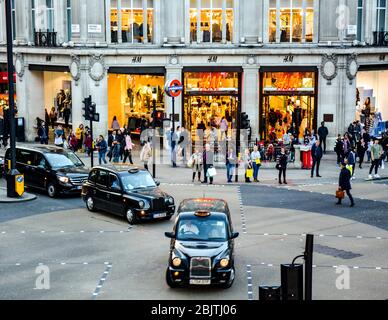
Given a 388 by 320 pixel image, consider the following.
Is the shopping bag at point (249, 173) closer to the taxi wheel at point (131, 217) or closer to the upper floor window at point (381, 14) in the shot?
the taxi wheel at point (131, 217)

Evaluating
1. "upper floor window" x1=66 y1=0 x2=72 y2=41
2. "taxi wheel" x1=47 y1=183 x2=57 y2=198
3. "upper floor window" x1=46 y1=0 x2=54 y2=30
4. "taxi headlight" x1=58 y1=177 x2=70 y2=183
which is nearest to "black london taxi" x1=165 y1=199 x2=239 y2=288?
"taxi headlight" x1=58 y1=177 x2=70 y2=183

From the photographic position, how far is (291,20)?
139 ft

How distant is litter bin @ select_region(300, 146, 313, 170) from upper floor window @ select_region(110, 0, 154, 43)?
12.3 meters

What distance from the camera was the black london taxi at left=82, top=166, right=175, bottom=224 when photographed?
2352 centimetres

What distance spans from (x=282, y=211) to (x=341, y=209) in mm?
2223

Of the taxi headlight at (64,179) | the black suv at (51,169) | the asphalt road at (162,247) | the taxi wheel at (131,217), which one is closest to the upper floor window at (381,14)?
the asphalt road at (162,247)

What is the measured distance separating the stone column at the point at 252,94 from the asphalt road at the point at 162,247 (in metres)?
13.4

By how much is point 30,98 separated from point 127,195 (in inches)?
958

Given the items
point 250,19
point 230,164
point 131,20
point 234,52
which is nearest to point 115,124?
point 131,20

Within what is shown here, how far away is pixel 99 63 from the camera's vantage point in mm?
42156

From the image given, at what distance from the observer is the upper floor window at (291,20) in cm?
4206

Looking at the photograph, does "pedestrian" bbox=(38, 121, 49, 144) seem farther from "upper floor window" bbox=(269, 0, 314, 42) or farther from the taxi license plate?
the taxi license plate
